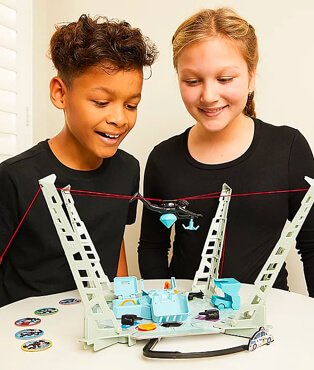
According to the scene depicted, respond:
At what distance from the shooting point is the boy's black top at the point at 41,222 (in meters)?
0.97

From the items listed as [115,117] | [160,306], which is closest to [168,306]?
[160,306]

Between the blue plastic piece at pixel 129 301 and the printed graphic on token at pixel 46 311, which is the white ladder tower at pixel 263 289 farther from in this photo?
the printed graphic on token at pixel 46 311

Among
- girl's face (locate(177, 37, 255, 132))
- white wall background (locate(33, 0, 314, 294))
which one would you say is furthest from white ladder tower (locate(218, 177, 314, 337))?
white wall background (locate(33, 0, 314, 294))

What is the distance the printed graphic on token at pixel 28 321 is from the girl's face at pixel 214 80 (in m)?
0.57

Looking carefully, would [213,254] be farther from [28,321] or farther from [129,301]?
[28,321]

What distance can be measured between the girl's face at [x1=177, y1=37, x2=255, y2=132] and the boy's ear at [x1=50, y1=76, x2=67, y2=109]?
271mm

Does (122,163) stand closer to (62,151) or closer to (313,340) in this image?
(62,151)

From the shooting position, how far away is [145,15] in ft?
5.26

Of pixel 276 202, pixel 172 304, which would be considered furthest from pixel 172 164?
pixel 172 304

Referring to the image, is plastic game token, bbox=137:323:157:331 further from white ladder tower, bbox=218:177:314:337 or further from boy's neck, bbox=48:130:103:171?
boy's neck, bbox=48:130:103:171

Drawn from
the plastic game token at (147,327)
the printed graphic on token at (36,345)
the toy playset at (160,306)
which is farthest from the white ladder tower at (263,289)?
the printed graphic on token at (36,345)

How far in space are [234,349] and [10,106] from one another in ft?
3.50

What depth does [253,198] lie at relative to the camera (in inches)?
43.3

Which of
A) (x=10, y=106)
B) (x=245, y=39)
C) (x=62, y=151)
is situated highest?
(x=245, y=39)
